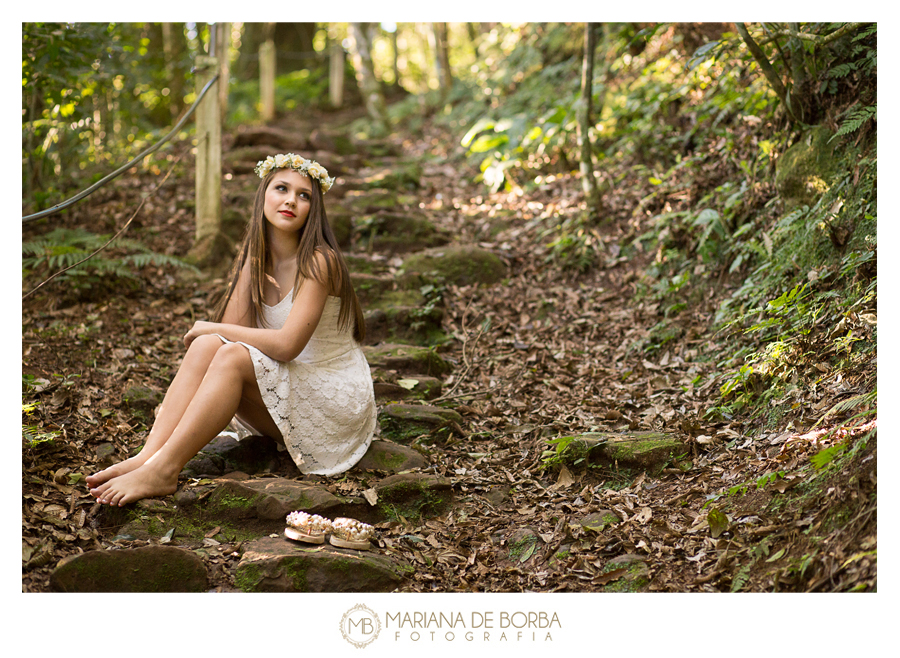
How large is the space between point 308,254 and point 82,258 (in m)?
2.51

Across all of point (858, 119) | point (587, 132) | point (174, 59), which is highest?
point (174, 59)

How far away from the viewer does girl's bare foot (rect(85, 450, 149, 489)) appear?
262cm

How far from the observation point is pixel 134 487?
257 centimetres

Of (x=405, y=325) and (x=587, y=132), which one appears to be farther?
(x=587, y=132)

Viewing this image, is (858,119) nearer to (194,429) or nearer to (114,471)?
(194,429)

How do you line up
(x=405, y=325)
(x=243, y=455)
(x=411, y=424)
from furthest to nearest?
1. (x=405, y=325)
2. (x=411, y=424)
3. (x=243, y=455)

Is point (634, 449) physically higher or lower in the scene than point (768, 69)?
lower

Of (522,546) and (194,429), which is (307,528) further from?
(522,546)

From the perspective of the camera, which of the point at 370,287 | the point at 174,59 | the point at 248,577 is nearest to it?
the point at 248,577

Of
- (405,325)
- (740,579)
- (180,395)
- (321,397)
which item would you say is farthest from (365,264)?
(740,579)

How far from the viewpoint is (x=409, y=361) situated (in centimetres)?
427
